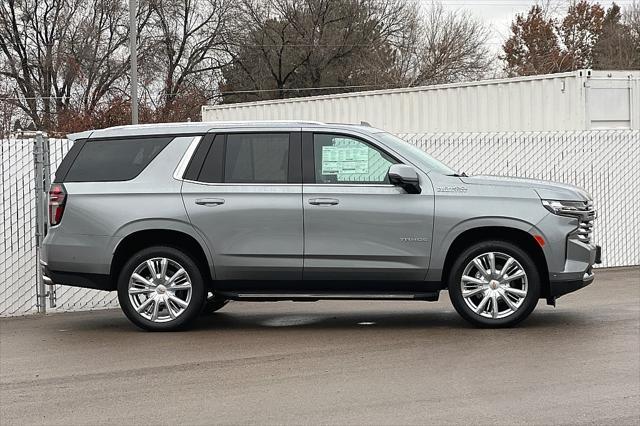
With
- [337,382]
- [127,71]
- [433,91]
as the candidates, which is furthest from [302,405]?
[127,71]

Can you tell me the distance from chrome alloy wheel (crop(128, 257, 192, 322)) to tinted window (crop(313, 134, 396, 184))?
5.27ft

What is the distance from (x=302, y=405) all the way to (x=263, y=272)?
117 inches

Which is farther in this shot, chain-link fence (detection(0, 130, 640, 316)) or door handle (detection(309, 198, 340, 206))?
chain-link fence (detection(0, 130, 640, 316))

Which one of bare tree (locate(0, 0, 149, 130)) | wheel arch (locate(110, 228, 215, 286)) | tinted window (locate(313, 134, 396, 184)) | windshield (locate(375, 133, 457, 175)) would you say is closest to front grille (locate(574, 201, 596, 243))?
windshield (locate(375, 133, 457, 175))

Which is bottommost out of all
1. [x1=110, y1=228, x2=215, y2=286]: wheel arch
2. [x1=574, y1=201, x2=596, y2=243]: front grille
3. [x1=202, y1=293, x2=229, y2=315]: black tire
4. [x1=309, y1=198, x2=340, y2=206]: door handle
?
[x1=202, y1=293, x2=229, y2=315]: black tire

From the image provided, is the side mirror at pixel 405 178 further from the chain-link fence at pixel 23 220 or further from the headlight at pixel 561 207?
the chain-link fence at pixel 23 220

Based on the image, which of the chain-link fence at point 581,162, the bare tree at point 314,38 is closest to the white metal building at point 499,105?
the chain-link fence at point 581,162

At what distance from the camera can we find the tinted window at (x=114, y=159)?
1006cm

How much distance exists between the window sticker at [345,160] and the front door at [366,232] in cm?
10

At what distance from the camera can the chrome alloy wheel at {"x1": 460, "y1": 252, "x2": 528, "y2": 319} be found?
966 cm

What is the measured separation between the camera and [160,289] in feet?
32.4

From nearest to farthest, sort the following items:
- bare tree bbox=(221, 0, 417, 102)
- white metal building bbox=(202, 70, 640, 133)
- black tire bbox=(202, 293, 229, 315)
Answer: black tire bbox=(202, 293, 229, 315) < white metal building bbox=(202, 70, 640, 133) < bare tree bbox=(221, 0, 417, 102)

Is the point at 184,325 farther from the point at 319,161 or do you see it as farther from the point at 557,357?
the point at 557,357

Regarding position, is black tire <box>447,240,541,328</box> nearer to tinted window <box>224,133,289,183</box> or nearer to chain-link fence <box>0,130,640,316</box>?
tinted window <box>224,133,289,183</box>
